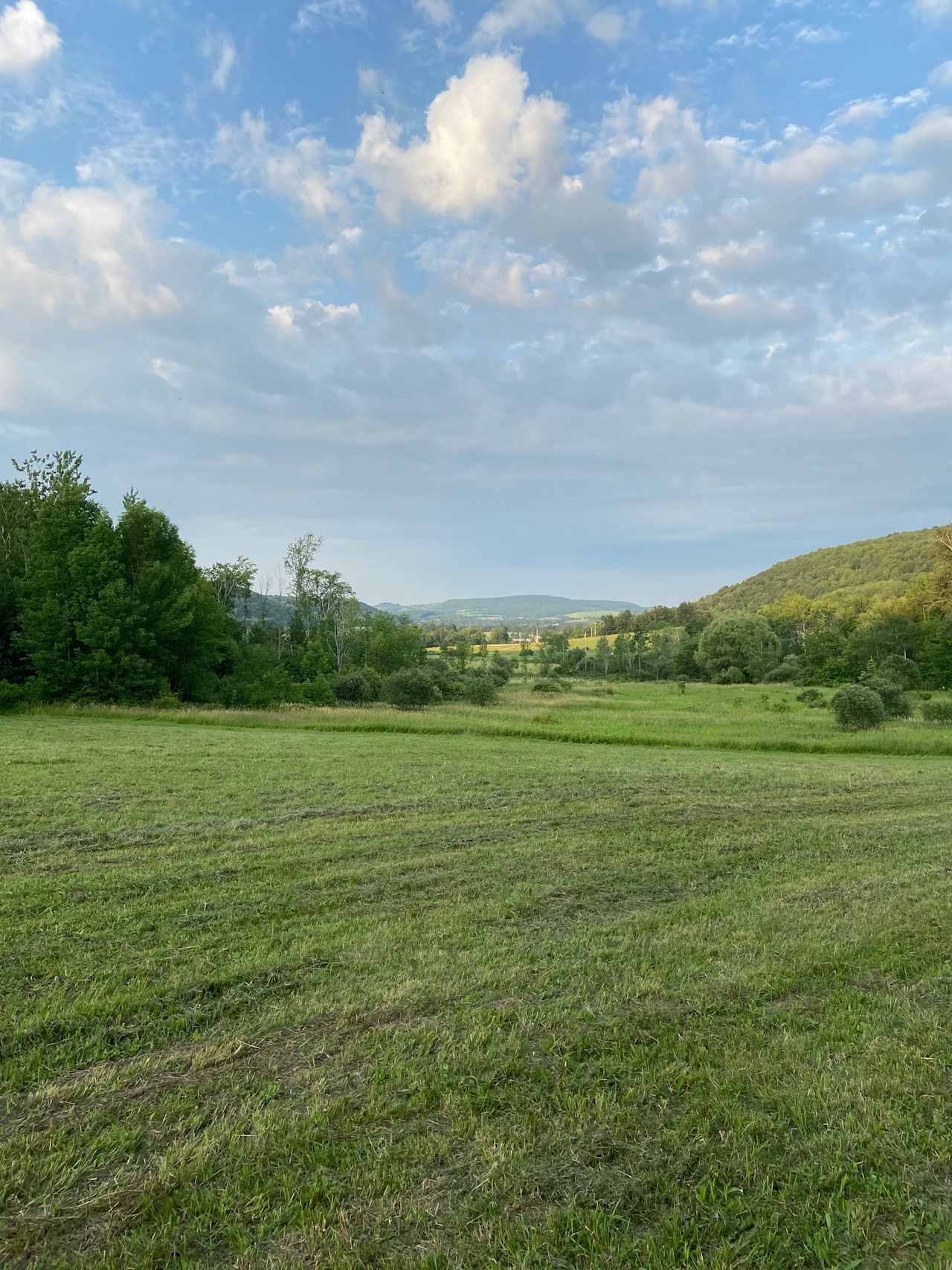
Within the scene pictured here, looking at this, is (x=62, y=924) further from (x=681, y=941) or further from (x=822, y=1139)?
(x=822, y=1139)

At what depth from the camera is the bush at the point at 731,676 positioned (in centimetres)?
8094

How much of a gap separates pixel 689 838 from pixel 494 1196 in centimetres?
736

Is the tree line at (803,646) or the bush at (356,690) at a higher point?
the tree line at (803,646)

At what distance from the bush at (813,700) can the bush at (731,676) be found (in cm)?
3185

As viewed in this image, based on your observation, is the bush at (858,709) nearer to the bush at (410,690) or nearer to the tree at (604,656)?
the bush at (410,690)

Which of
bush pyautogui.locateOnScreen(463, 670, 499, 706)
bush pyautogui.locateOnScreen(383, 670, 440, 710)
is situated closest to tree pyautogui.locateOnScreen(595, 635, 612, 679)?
bush pyautogui.locateOnScreen(463, 670, 499, 706)

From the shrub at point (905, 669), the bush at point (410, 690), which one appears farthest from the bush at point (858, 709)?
the shrub at point (905, 669)

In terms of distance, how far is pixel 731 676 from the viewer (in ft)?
265

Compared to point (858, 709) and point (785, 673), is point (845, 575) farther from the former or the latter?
point (858, 709)

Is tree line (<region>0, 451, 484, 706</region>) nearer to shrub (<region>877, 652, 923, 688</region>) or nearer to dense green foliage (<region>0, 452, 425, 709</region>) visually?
dense green foliage (<region>0, 452, 425, 709</region>)

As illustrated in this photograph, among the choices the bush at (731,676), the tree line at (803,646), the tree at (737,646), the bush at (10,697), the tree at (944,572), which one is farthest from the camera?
the tree at (737,646)

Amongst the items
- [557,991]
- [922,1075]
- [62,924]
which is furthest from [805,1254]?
[62,924]

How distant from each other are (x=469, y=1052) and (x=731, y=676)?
82932mm

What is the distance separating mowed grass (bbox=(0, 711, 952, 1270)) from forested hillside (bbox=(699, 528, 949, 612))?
9918 centimetres
